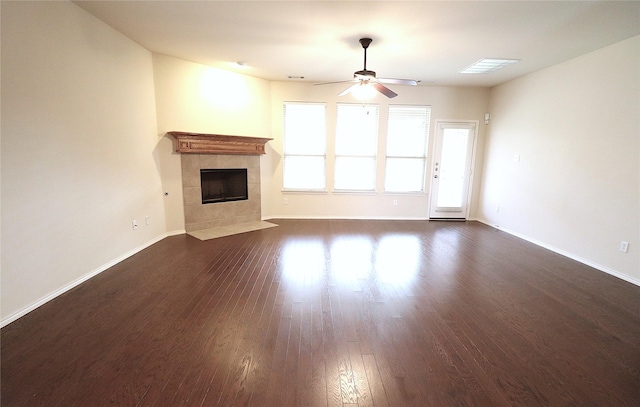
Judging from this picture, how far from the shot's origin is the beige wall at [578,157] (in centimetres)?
323

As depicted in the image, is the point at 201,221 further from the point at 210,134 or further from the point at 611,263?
the point at 611,263

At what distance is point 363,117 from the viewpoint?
5660 mm

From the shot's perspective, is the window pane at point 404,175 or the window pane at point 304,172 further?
the window pane at point 404,175

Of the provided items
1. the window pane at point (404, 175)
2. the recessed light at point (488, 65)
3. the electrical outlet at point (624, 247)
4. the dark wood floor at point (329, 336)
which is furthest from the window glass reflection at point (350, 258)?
the recessed light at point (488, 65)

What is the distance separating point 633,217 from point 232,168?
5689 mm

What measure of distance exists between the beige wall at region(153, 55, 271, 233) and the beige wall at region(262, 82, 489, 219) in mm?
595

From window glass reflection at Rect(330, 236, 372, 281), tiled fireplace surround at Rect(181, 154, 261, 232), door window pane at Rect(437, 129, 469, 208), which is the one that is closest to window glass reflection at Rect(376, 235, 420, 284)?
window glass reflection at Rect(330, 236, 372, 281)

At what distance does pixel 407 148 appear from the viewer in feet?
19.0

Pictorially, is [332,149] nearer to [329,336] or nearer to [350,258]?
[350,258]

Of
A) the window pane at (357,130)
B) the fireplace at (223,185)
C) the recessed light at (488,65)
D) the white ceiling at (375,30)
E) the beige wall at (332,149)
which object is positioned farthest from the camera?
the window pane at (357,130)

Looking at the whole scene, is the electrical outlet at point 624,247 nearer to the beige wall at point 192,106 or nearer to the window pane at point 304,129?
the window pane at point 304,129

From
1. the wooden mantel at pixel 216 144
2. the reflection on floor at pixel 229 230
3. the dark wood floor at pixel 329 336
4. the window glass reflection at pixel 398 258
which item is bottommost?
the window glass reflection at pixel 398 258

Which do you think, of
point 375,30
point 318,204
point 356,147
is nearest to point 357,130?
point 356,147

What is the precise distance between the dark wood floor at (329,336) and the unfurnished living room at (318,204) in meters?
0.02
